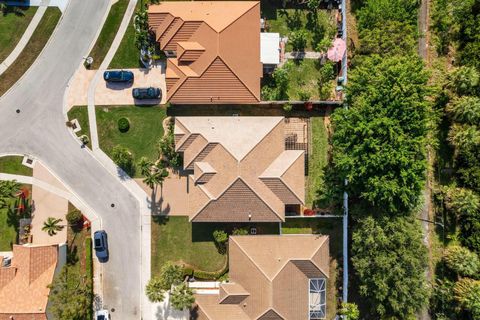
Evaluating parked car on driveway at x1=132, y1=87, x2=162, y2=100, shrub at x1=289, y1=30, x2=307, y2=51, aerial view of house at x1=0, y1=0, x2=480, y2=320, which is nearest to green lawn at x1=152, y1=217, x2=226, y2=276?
aerial view of house at x1=0, y1=0, x2=480, y2=320

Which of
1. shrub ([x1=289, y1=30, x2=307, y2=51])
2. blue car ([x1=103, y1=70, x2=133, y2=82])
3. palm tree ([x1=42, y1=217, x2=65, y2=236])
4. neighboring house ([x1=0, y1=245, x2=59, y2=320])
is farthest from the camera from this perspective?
blue car ([x1=103, y1=70, x2=133, y2=82])

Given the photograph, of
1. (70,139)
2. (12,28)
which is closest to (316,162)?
(70,139)

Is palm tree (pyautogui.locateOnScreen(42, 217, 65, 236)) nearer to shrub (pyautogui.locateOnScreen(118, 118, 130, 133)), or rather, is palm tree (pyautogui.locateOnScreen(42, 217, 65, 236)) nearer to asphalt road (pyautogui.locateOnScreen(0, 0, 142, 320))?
asphalt road (pyautogui.locateOnScreen(0, 0, 142, 320))

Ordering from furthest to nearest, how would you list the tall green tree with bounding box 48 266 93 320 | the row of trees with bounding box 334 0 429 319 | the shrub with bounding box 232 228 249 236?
the shrub with bounding box 232 228 249 236 → the tall green tree with bounding box 48 266 93 320 → the row of trees with bounding box 334 0 429 319

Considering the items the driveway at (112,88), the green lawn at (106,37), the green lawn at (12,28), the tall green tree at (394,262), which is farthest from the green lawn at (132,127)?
the tall green tree at (394,262)

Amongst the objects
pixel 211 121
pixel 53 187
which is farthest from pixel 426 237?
pixel 53 187
